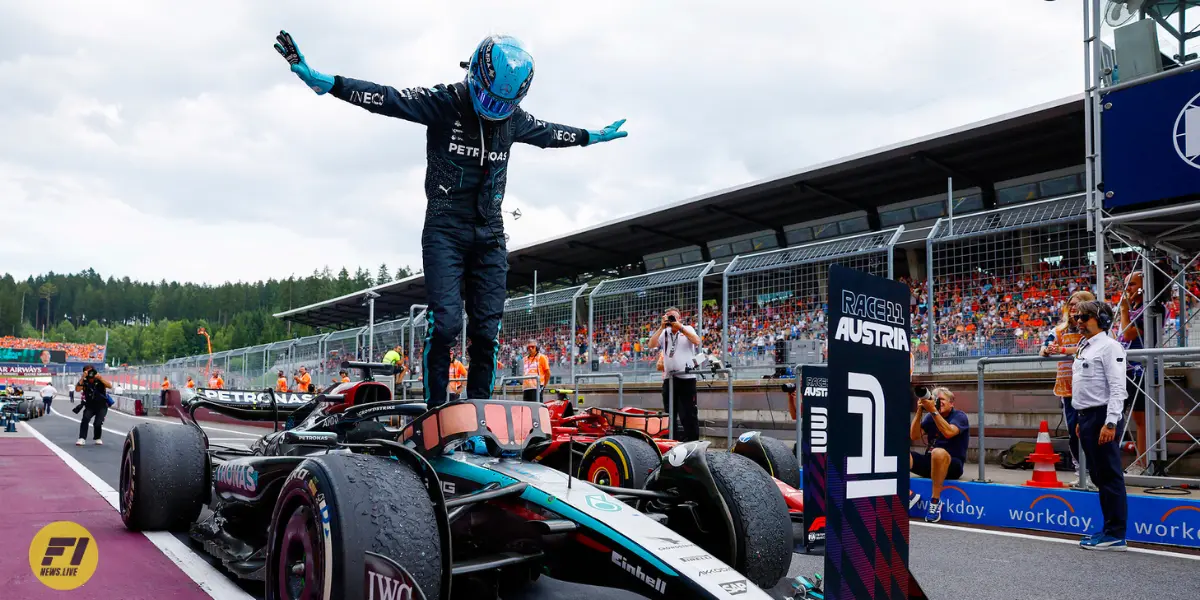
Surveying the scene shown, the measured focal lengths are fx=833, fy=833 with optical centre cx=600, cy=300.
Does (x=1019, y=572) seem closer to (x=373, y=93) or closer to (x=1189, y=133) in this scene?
(x=373, y=93)

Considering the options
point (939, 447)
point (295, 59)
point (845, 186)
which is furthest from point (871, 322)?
point (845, 186)

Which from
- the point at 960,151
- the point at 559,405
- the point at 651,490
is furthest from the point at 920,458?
the point at 960,151

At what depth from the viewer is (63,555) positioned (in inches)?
196

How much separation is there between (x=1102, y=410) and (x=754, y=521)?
3948 mm

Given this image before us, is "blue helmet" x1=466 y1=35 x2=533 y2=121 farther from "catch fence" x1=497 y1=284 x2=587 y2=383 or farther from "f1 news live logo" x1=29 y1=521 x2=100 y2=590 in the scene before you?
"catch fence" x1=497 y1=284 x2=587 y2=383

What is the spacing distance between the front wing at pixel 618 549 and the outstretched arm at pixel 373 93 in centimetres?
207

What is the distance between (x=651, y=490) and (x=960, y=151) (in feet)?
42.0

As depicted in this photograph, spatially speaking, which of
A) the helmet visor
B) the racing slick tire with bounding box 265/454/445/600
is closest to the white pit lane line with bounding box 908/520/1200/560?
the helmet visor

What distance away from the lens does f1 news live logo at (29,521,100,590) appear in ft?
14.2

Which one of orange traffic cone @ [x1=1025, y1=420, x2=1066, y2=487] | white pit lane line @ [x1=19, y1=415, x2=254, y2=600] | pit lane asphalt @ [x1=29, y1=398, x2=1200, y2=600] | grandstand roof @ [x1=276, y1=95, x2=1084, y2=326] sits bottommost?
pit lane asphalt @ [x1=29, y1=398, x2=1200, y2=600]

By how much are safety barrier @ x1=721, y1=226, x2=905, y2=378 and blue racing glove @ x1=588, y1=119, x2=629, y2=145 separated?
6500 mm

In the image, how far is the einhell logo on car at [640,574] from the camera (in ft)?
9.10

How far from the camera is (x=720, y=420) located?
540 inches

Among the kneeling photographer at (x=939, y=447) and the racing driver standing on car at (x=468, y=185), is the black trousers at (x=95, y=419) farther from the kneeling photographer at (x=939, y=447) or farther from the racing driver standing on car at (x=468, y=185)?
the kneeling photographer at (x=939, y=447)
